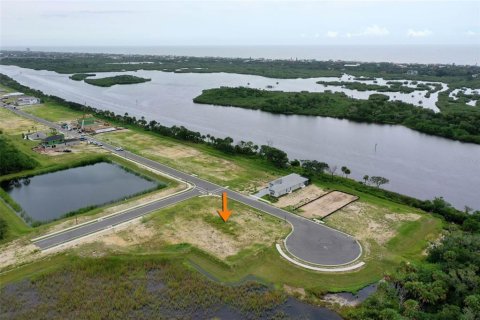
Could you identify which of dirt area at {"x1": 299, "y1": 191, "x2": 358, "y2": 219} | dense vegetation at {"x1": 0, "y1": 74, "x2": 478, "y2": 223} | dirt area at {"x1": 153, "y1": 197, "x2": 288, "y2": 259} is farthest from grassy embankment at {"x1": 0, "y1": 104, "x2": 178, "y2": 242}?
dirt area at {"x1": 299, "y1": 191, "x2": 358, "y2": 219}

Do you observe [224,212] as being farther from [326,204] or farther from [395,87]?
[395,87]

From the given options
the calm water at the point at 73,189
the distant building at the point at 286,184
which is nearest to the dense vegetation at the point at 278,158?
the distant building at the point at 286,184

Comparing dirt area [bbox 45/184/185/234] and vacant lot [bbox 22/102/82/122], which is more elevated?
vacant lot [bbox 22/102/82/122]

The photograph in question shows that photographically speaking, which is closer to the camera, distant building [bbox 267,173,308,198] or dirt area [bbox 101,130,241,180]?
distant building [bbox 267,173,308,198]

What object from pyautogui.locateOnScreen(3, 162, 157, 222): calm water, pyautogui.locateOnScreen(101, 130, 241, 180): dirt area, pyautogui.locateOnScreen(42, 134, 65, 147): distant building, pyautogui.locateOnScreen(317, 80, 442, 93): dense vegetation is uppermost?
pyautogui.locateOnScreen(317, 80, 442, 93): dense vegetation

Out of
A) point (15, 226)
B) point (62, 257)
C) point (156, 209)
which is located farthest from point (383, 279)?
point (15, 226)

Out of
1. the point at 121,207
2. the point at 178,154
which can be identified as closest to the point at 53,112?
the point at 178,154

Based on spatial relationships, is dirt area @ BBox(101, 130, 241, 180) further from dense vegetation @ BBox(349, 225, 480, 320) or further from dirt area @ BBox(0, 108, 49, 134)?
dense vegetation @ BBox(349, 225, 480, 320)

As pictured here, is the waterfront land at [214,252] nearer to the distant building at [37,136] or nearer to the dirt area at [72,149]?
the dirt area at [72,149]
